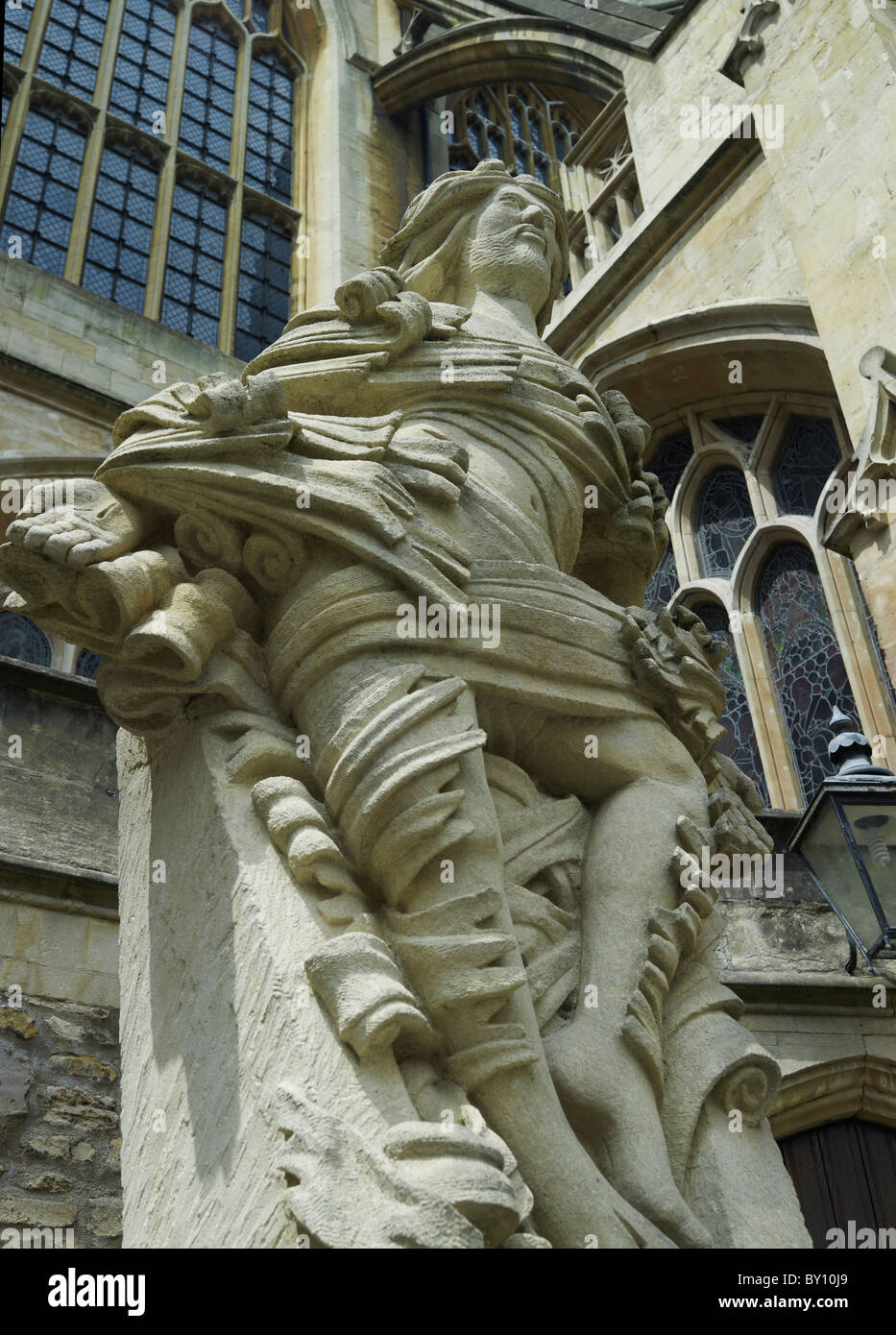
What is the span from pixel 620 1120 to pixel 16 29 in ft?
53.1

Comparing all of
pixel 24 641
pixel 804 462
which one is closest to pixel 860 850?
pixel 804 462

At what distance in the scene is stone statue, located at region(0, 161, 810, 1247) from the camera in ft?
5.65

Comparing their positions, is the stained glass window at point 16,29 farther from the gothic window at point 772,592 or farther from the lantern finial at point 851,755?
the lantern finial at point 851,755

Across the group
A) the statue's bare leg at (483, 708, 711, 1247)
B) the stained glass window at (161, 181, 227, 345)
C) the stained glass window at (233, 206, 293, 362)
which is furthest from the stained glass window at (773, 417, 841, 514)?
the statue's bare leg at (483, 708, 711, 1247)

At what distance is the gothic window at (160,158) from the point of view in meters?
13.8

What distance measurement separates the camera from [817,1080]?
5160mm

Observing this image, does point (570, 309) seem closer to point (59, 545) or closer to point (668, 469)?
point (668, 469)

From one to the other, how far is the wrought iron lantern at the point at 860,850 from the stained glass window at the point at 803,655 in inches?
184

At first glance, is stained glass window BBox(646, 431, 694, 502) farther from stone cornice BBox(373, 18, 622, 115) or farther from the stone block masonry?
the stone block masonry

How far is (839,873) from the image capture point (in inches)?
142

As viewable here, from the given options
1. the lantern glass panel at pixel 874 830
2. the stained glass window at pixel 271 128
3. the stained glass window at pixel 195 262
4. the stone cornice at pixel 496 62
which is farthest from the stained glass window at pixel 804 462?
the stained glass window at pixel 271 128
